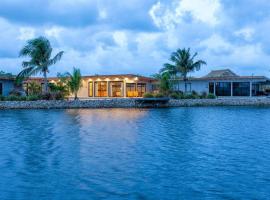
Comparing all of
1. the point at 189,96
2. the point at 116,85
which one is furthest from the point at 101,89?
the point at 189,96

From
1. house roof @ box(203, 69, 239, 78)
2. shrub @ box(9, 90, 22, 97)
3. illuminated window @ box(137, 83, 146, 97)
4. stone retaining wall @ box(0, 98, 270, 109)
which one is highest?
house roof @ box(203, 69, 239, 78)

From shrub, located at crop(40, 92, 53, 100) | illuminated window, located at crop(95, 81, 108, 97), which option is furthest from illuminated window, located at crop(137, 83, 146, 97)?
shrub, located at crop(40, 92, 53, 100)

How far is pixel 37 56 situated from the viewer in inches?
1850

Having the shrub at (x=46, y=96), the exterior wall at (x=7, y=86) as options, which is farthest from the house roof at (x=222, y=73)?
the exterior wall at (x=7, y=86)

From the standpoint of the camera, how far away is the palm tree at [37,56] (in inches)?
1850

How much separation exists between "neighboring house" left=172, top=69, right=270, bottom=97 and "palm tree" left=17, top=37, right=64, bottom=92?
20.1m

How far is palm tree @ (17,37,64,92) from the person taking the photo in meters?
47.0

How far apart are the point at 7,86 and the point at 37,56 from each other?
913 centimetres

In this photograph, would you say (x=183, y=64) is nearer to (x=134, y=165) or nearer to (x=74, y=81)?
(x=74, y=81)

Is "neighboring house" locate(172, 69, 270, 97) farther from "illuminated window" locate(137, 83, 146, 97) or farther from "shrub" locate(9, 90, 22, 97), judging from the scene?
"shrub" locate(9, 90, 22, 97)

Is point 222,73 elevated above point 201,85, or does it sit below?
above

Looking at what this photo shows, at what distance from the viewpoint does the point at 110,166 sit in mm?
13500

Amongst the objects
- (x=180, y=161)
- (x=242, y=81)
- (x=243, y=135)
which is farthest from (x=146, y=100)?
(x=180, y=161)

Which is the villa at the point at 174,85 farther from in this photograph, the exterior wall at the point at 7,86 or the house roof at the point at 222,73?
the house roof at the point at 222,73
